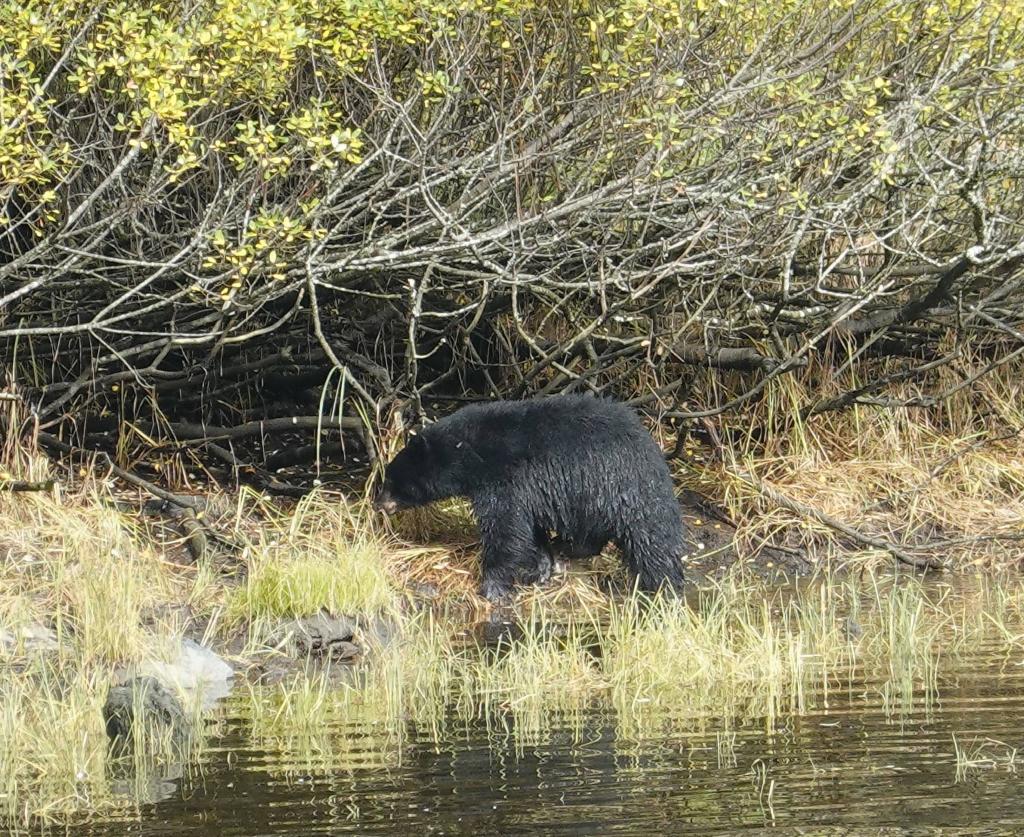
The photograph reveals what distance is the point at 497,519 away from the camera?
962 centimetres

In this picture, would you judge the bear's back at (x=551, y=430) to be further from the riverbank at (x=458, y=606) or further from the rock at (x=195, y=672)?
the rock at (x=195, y=672)

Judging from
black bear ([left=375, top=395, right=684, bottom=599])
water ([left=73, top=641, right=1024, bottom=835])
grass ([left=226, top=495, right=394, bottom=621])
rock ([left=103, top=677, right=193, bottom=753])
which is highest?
black bear ([left=375, top=395, right=684, bottom=599])

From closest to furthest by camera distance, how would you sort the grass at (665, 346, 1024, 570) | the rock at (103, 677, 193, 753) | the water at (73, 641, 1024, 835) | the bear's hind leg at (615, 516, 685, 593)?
1. the water at (73, 641, 1024, 835)
2. the rock at (103, 677, 193, 753)
3. the bear's hind leg at (615, 516, 685, 593)
4. the grass at (665, 346, 1024, 570)

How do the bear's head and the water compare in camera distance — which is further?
the bear's head

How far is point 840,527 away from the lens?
10.7m

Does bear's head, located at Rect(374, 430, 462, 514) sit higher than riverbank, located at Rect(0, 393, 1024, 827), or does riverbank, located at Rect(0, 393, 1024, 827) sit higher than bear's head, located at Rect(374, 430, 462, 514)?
bear's head, located at Rect(374, 430, 462, 514)

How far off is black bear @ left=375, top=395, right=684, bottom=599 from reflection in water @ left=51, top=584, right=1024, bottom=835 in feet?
4.98

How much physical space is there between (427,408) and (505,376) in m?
0.61

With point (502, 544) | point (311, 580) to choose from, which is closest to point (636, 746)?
point (311, 580)

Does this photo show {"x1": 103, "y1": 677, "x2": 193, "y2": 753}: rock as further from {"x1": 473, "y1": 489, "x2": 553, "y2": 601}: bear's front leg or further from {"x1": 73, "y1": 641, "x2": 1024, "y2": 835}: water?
{"x1": 473, "y1": 489, "x2": 553, "y2": 601}: bear's front leg

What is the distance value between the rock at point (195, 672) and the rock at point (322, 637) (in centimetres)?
58

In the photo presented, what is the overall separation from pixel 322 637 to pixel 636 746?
2.75 meters

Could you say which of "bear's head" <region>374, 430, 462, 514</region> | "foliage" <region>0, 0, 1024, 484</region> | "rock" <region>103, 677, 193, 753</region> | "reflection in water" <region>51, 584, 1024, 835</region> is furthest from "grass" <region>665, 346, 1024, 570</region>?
"rock" <region>103, 677, 193, 753</region>

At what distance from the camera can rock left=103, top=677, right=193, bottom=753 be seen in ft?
20.1
